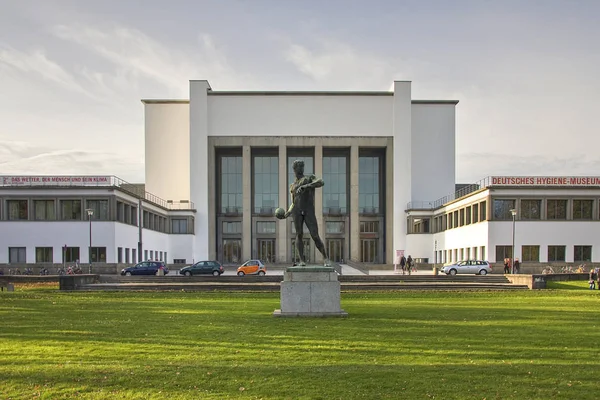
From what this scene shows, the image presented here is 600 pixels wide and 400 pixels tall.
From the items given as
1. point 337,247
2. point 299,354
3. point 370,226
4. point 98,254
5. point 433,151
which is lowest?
point 337,247

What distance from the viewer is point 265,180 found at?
8675cm

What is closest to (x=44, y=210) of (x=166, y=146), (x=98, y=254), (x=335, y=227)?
(x=98, y=254)

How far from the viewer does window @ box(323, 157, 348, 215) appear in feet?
285

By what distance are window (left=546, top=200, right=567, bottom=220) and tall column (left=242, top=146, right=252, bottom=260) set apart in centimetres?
3791

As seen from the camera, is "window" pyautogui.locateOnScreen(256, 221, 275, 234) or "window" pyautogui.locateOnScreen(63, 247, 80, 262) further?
"window" pyautogui.locateOnScreen(256, 221, 275, 234)

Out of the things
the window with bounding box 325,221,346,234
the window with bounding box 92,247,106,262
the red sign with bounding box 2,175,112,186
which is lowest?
the window with bounding box 92,247,106,262

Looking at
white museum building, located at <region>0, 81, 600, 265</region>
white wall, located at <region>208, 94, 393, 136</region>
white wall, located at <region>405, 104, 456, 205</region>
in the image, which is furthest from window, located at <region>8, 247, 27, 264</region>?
white wall, located at <region>405, 104, 456, 205</region>

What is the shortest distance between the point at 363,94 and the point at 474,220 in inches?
1068

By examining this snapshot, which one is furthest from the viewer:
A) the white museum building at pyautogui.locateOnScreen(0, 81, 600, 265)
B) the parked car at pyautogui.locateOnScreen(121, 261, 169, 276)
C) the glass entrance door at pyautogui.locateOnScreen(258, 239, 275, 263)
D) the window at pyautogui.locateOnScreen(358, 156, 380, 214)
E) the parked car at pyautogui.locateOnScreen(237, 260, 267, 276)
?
the window at pyautogui.locateOnScreen(358, 156, 380, 214)

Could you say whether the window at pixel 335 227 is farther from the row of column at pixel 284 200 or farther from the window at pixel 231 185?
the window at pixel 231 185

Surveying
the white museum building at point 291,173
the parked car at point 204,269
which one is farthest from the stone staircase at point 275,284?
the white museum building at point 291,173

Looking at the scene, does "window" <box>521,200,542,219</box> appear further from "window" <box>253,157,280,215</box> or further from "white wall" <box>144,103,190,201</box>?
"white wall" <box>144,103,190,201</box>

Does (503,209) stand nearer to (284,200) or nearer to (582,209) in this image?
(582,209)

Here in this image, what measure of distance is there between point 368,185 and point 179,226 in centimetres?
2514
